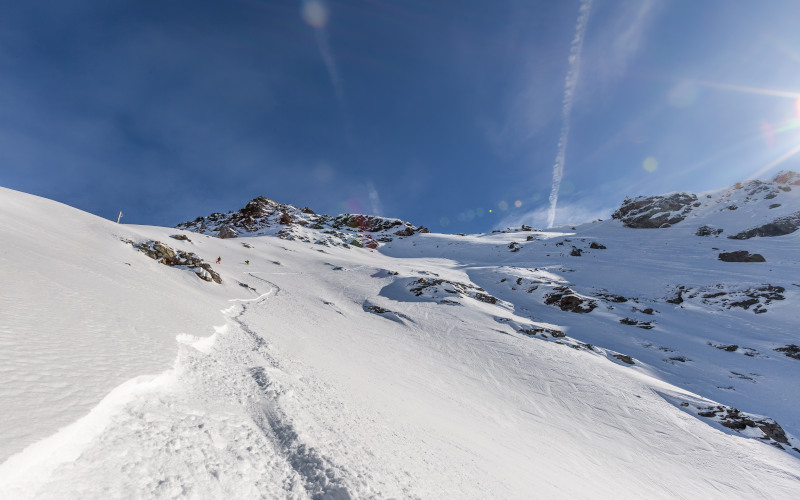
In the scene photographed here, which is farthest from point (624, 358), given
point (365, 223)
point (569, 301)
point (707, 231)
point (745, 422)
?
point (365, 223)

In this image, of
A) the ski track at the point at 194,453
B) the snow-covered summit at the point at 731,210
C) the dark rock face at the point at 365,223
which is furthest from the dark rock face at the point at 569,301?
the dark rock face at the point at 365,223

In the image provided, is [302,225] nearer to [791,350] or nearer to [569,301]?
[569,301]

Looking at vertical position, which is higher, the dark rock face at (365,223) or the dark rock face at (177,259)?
the dark rock face at (365,223)

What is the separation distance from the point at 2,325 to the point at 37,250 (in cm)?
936

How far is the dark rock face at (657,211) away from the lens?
63000 millimetres

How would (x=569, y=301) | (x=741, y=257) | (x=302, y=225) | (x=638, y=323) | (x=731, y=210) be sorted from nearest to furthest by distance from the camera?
(x=638, y=323), (x=569, y=301), (x=741, y=257), (x=731, y=210), (x=302, y=225)

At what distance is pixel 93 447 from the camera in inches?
130

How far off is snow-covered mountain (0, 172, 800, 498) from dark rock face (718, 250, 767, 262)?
9.79ft

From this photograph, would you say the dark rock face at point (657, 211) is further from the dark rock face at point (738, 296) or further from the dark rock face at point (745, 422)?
the dark rock face at point (745, 422)

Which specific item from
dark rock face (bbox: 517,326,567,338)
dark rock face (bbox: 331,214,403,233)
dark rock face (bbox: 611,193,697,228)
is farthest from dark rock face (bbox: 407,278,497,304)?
dark rock face (bbox: 331,214,403,233)

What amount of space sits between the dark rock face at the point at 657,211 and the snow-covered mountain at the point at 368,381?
105 ft

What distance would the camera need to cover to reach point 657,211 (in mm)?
66312

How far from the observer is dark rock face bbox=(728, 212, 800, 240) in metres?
44.2

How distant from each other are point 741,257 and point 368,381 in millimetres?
51368
